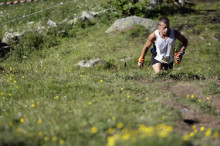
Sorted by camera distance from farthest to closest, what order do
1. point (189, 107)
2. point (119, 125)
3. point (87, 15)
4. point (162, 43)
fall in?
point (87, 15) → point (162, 43) → point (189, 107) → point (119, 125)

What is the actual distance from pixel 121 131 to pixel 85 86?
7.92 ft

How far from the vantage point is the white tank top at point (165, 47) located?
6.81 metres

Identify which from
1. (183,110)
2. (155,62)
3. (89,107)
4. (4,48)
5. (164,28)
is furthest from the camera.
Result: (4,48)

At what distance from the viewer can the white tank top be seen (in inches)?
268

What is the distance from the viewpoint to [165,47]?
6.90 m

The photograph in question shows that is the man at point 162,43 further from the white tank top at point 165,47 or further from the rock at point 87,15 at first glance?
the rock at point 87,15

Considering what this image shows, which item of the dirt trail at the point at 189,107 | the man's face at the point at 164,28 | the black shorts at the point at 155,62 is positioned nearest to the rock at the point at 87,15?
the black shorts at the point at 155,62

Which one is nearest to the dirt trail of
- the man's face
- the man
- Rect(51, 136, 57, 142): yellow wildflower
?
the man

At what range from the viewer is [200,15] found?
55.7ft

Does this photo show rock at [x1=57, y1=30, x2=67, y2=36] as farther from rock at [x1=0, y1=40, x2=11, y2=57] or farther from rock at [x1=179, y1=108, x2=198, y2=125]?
rock at [x1=179, y1=108, x2=198, y2=125]

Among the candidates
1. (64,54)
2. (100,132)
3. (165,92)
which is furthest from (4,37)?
(100,132)

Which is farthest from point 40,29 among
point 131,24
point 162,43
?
point 162,43

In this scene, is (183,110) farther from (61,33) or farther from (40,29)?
(40,29)

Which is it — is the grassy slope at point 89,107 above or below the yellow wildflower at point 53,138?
below
